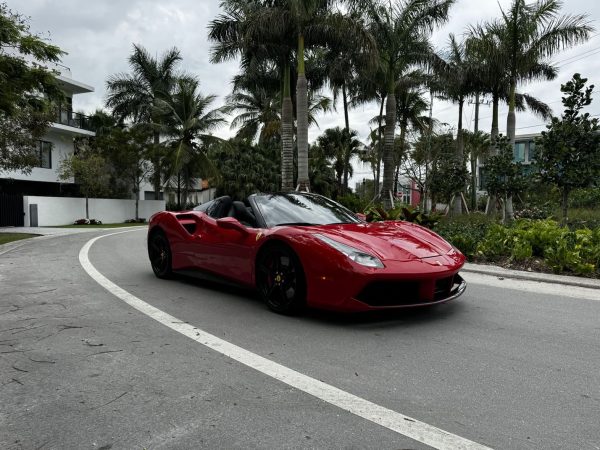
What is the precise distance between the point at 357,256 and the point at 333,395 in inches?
62.3

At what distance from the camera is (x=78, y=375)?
3338 mm

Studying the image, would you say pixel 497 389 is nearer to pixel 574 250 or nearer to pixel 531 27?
pixel 574 250

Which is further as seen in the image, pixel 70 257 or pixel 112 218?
pixel 112 218

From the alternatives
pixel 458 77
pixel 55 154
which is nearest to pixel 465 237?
pixel 458 77

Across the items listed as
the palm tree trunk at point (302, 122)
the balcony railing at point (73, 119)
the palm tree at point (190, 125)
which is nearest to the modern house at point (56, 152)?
the balcony railing at point (73, 119)

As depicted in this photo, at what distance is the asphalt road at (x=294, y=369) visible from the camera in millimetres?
2492

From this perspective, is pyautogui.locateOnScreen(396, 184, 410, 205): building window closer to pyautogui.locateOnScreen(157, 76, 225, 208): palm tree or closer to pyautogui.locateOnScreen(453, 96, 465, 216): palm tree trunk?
pyautogui.locateOnScreen(453, 96, 465, 216): palm tree trunk

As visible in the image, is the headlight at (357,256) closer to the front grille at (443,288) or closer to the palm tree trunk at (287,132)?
the front grille at (443,288)

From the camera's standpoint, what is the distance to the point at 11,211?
1073 inches

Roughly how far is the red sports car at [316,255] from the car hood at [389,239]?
1cm

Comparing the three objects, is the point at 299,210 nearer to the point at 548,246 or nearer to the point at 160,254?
the point at 160,254

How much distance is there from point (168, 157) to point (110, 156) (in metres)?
3.87

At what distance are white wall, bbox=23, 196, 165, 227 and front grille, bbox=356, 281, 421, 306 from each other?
28.2m

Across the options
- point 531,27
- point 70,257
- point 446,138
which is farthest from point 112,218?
point 531,27
